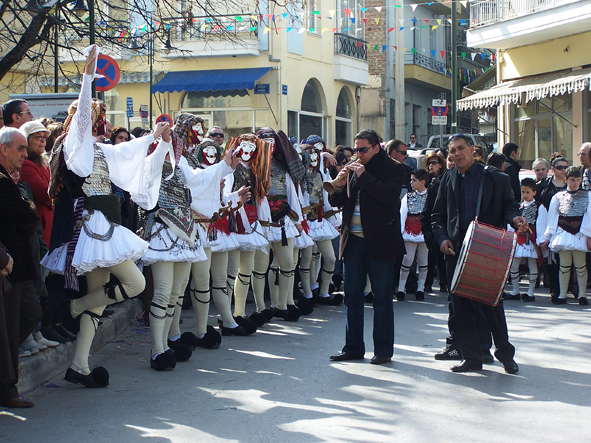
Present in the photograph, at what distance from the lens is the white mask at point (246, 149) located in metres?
8.55

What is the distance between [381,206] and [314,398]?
203 cm

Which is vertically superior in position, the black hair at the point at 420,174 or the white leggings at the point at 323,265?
the black hair at the point at 420,174

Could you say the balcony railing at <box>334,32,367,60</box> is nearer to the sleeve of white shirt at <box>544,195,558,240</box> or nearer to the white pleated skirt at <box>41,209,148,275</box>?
the sleeve of white shirt at <box>544,195,558,240</box>

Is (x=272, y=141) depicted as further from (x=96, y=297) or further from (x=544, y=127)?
(x=544, y=127)

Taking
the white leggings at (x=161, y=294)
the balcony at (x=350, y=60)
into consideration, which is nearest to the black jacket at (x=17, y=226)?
the white leggings at (x=161, y=294)

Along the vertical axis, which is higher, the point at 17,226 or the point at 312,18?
the point at 312,18

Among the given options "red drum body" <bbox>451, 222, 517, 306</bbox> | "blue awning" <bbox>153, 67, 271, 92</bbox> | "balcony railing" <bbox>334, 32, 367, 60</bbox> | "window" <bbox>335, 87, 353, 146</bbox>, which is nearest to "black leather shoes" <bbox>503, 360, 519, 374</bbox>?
"red drum body" <bbox>451, 222, 517, 306</bbox>

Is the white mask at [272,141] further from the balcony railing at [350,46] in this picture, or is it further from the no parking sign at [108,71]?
the balcony railing at [350,46]

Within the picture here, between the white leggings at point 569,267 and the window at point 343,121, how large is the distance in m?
21.8

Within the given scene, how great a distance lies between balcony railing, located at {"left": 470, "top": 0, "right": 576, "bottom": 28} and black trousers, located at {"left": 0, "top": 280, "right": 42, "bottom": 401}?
1709 cm

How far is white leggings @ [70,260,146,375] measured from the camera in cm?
613

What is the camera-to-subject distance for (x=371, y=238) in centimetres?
713

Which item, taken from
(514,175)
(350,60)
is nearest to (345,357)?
(514,175)

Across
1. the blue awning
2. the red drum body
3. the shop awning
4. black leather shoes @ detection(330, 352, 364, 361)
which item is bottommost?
black leather shoes @ detection(330, 352, 364, 361)
